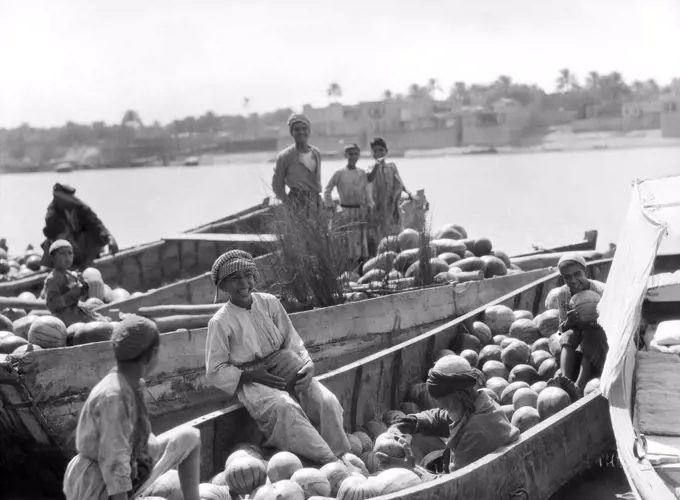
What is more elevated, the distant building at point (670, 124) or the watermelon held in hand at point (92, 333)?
the watermelon held in hand at point (92, 333)

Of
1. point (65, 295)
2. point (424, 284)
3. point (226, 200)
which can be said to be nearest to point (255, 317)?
point (65, 295)

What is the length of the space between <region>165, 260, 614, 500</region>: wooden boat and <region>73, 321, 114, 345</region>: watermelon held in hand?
5.90ft

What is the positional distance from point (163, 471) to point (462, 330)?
422 cm

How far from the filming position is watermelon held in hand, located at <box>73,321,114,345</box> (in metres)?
7.30

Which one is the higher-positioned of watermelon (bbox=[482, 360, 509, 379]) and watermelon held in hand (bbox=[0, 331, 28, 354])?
watermelon held in hand (bbox=[0, 331, 28, 354])

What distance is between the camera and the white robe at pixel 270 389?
5.77 m

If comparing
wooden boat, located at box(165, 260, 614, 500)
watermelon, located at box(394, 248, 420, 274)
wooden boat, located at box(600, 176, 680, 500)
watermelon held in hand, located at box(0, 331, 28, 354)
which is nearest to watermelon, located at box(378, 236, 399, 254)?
watermelon, located at box(394, 248, 420, 274)

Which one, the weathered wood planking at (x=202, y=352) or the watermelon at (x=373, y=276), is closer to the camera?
the weathered wood planking at (x=202, y=352)

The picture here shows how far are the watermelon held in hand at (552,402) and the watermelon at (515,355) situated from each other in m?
1.08

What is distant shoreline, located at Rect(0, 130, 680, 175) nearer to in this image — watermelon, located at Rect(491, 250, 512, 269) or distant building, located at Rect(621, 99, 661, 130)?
distant building, located at Rect(621, 99, 661, 130)

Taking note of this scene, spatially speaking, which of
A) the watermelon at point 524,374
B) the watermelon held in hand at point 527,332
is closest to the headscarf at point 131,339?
the watermelon at point 524,374

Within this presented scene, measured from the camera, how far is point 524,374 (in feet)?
24.1

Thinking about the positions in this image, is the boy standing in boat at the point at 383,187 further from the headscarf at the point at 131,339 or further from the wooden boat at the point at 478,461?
the headscarf at the point at 131,339

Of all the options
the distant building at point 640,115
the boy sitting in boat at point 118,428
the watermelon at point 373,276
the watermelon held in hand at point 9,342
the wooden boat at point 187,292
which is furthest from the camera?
the distant building at point 640,115
